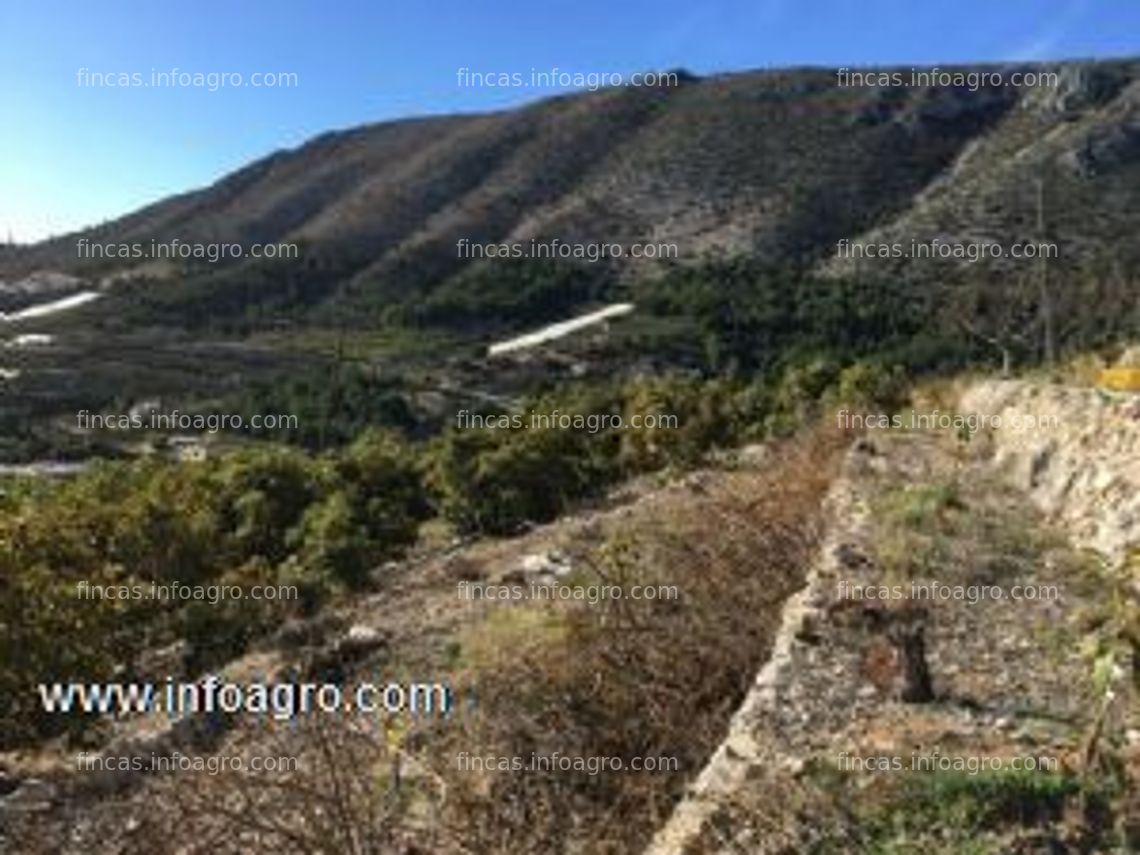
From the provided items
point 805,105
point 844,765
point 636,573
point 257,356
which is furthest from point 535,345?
point 844,765

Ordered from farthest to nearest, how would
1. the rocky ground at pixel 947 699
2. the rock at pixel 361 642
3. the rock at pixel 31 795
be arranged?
the rock at pixel 361 642
the rock at pixel 31 795
the rocky ground at pixel 947 699

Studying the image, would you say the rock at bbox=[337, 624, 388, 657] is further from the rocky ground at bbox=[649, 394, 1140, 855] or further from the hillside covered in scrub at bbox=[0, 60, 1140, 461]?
the hillside covered in scrub at bbox=[0, 60, 1140, 461]

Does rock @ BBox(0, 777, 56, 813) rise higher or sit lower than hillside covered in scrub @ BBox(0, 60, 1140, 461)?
lower

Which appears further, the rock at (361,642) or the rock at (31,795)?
the rock at (361,642)

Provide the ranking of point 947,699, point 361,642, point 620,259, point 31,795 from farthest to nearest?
point 620,259 → point 361,642 → point 31,795 → point 947,699

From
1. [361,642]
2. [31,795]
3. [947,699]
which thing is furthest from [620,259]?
[947,699]

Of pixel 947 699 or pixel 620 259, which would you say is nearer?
pixel 947 699

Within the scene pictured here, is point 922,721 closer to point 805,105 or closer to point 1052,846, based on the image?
point 1052,846

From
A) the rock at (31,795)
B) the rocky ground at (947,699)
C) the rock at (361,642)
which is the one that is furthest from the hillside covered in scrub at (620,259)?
the rock at (31,795)

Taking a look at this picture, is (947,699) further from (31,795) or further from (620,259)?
(620,259)

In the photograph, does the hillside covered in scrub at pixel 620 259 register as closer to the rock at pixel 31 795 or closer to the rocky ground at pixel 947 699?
the rocky ground at pixel 947 699

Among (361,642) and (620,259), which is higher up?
(620,259)

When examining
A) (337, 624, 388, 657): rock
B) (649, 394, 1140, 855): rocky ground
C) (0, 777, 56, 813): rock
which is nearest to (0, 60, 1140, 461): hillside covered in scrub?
(337, 624, 388, 657): rock

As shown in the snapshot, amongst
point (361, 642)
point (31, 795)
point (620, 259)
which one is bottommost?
point (31, 795)
